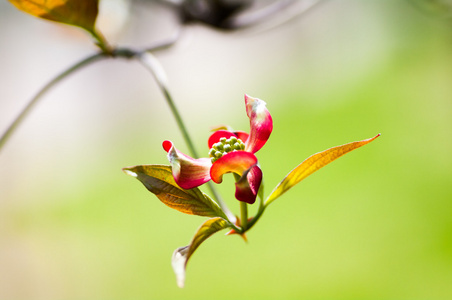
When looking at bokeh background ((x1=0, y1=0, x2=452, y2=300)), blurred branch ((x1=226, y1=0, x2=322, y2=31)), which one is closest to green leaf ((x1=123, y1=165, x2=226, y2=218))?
blurred branch ((x1=226, y1=0, x2=322, y2=31))

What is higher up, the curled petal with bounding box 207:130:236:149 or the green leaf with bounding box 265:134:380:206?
the curled petal with bounding box 207:130:236:149

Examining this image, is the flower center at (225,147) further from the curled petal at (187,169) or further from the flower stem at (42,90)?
the flower stem at (42,90)

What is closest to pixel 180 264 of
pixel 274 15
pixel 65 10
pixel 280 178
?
pixel 65 10

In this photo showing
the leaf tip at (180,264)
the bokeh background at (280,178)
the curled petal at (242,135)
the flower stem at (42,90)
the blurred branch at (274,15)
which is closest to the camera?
the leaf tip at (180,264)

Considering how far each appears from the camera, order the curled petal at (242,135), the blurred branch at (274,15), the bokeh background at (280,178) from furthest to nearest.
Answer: the bokeh background at (280,178)
the blurred branch at (274,15)
the curled petal at (242,135)

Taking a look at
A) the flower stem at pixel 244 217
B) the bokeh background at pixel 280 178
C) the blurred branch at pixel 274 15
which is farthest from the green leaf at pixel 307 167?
the bokeh background at pixel 280 178

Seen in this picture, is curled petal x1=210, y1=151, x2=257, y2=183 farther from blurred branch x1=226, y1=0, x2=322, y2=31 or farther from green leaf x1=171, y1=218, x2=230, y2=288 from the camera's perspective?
blurred branch x1=226, y1=0, x2=322, y2=31
